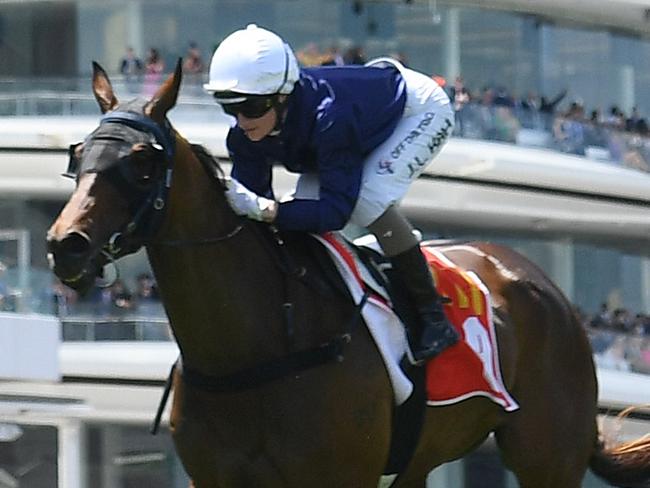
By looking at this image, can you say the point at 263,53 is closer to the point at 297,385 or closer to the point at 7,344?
the point at 297,385

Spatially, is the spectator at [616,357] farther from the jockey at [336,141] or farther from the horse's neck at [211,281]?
the horse's neck at [211,281]

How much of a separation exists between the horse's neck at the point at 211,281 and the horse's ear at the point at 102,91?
278mm

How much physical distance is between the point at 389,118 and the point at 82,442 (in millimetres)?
11422

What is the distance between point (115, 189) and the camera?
507cm

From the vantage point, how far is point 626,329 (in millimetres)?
18297

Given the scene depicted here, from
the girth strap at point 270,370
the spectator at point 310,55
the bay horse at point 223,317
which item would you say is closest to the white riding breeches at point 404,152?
the bay horse at point 223,317

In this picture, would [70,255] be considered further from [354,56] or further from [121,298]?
[354,56]

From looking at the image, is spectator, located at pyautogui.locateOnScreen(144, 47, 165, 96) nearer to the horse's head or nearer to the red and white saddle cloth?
the red and white saddle cloth

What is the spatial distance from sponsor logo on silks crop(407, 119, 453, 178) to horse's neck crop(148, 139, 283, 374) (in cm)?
77

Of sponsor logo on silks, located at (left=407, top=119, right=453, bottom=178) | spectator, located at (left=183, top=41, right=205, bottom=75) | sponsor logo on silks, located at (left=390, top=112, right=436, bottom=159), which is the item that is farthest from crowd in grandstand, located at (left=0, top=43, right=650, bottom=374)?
sponsor logo on silks, located at (left=390, top=112, right=436, bottom=159)

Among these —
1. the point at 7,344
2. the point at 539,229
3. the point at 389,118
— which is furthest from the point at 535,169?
the point at 389,118

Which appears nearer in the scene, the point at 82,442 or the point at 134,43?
the point at 82,442

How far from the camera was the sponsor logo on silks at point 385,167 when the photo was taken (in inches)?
236

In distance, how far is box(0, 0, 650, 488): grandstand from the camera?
1691 centimetres
